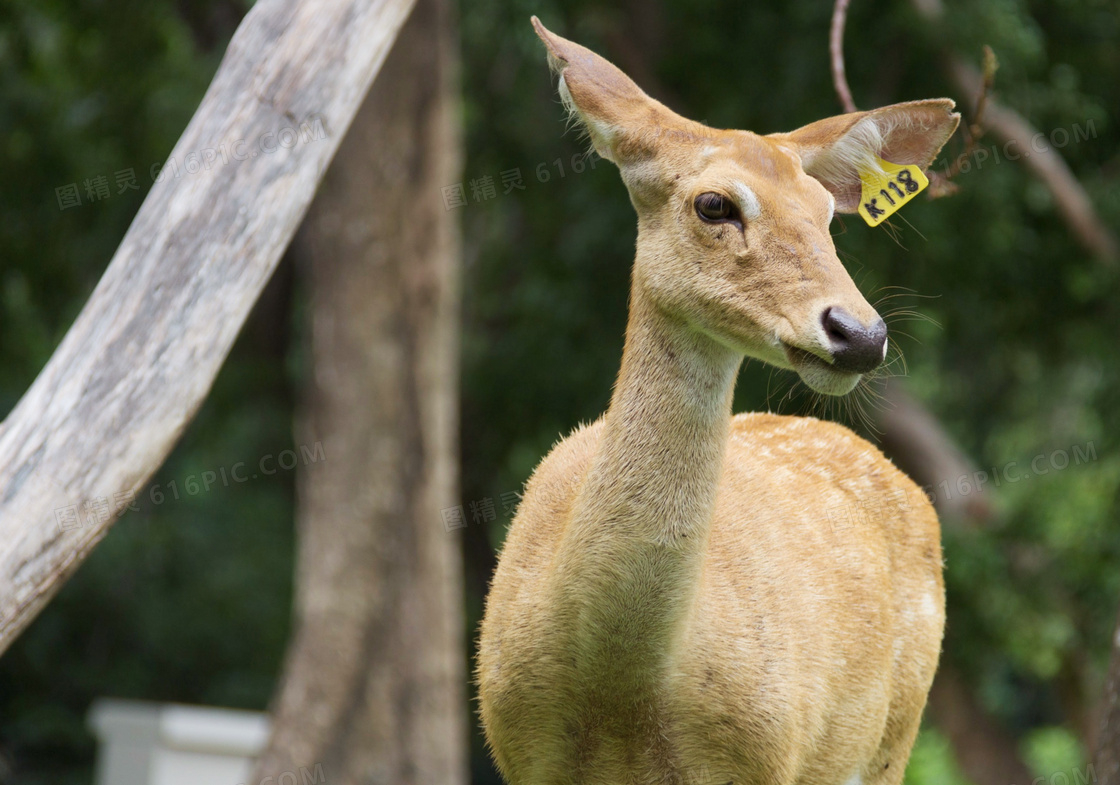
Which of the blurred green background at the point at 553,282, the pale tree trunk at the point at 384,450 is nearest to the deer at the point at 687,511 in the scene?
the blurred green background at the point at 553,282

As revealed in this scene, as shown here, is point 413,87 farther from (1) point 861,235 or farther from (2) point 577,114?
(2) point 577,114

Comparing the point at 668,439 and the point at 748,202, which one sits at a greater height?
the point at 748,202

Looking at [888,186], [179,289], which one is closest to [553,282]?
[888,186]

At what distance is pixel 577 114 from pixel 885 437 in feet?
25.4

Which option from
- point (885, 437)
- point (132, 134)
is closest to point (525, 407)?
point (885, 437)

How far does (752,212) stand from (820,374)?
0.46m

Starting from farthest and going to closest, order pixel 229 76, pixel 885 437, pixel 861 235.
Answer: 1. pixel 885 437
2. pixel 861 235
3. pixel 229 76

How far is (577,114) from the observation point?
11.2 ft

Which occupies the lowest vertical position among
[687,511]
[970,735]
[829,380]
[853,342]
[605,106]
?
[970,735]

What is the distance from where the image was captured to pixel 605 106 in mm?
3340

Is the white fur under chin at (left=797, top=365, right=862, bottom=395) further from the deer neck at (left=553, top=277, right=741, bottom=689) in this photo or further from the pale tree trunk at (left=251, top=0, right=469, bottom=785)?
the pale tree trunk at (left=251, top=0, right=469, bottom=785)

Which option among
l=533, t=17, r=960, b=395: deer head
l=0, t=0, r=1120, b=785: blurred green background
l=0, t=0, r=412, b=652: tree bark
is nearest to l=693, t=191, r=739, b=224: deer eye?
l=533, t=17, r=960, b=395: deer head

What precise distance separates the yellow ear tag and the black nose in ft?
2.71

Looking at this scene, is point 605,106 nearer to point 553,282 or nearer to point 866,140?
point 866,140
